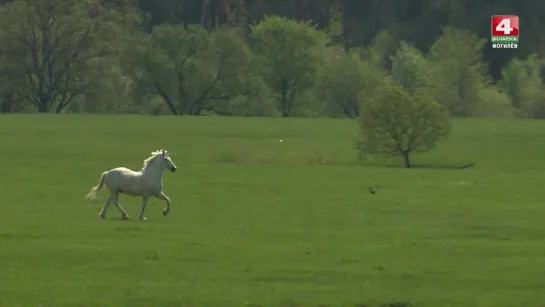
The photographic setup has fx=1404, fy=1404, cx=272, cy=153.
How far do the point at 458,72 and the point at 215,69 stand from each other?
18772 mm

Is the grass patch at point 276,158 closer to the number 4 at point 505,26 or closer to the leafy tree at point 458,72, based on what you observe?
the leafy tree at point 458,72

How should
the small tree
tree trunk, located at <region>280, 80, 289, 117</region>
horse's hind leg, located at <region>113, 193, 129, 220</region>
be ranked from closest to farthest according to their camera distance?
horse's hind leg, located at <region>113, 193, 129, 220</region> < the small tree < tree trunk, located at <region>280, 80, 289, 117</region>

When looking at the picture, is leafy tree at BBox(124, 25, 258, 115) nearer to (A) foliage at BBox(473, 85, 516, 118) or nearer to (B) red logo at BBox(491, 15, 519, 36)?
(A) foliage at BBox(473, 85, 516, 118)

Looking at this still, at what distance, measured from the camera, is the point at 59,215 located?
30.8 metres

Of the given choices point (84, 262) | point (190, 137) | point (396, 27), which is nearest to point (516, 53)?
point (396, 27)

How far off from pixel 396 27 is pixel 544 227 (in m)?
98.1

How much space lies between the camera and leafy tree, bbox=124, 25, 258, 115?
4139 inches

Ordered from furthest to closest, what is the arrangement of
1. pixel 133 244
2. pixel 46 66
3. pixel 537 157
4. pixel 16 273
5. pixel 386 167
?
pixel 46 66, pixel 537 157, pixel 386 167, pixel 133 244, pixel 16 273

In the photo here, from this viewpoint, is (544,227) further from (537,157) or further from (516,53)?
(516,53)

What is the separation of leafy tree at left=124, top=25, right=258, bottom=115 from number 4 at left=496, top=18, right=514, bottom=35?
89.7 ft

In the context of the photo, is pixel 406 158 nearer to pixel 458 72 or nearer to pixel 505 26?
pixel 458 72

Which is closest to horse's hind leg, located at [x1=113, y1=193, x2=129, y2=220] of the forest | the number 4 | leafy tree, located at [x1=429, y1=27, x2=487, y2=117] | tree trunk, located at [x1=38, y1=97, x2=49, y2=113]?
the forest

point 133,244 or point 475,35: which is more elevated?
point 133,244

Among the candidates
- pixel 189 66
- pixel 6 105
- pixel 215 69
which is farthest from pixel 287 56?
pixel 6 105
